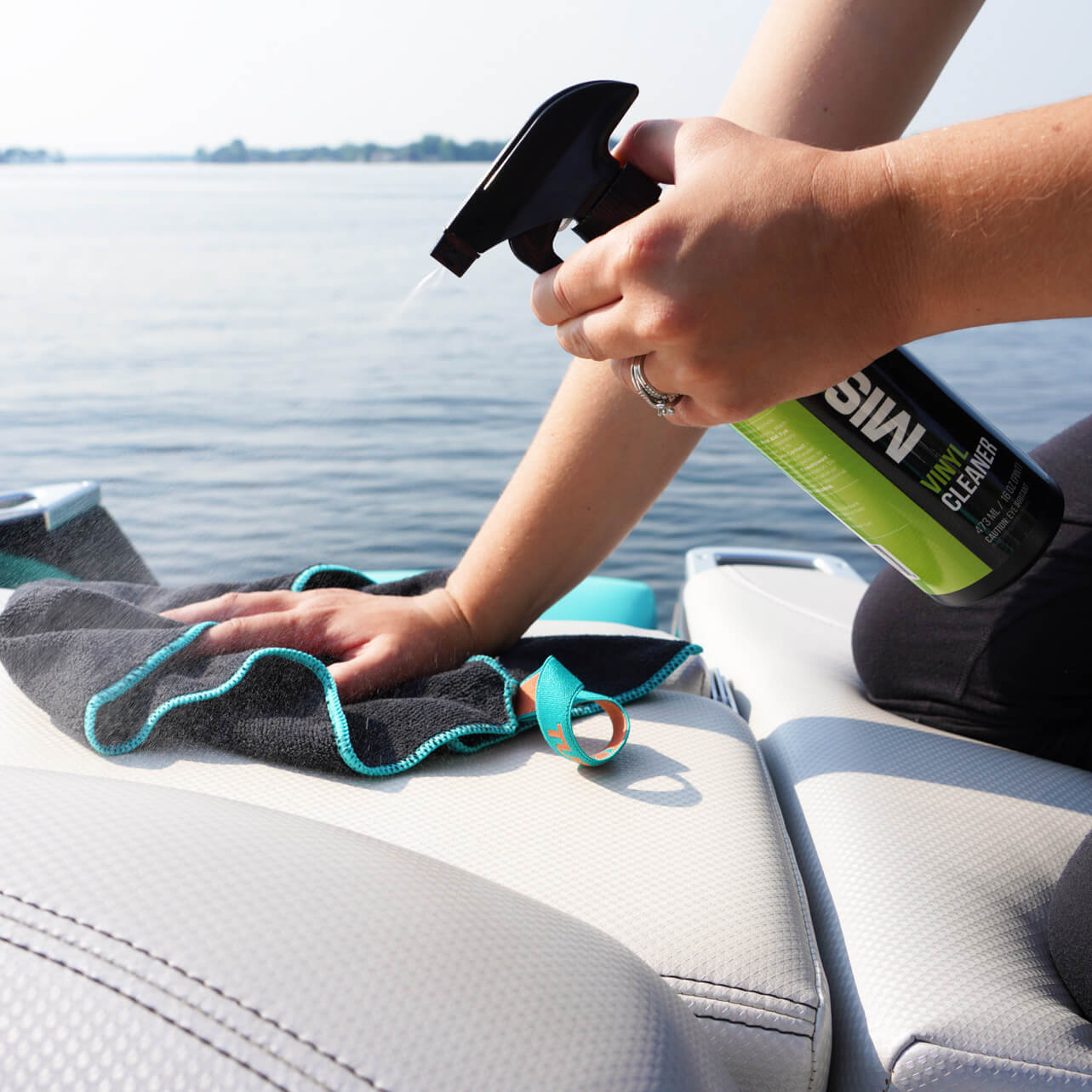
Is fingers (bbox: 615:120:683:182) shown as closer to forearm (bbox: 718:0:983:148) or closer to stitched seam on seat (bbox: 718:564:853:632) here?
forearm (bbox: 718:0:983:148)

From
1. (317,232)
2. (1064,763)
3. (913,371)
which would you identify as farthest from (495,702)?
(317,232)

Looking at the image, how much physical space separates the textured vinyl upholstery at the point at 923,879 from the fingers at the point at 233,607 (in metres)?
0.58

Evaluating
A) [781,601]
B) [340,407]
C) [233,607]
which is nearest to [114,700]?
[233,607]

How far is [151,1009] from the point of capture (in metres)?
0.40

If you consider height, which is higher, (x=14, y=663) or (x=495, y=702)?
(x=495, y=702)

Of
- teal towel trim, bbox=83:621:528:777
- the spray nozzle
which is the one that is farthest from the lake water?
teal towel trim, bbox=83:621:528:777

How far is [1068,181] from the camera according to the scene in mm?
621

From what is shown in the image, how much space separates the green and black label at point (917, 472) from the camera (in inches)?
34.3

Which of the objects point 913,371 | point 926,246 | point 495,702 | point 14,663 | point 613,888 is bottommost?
point 14,663

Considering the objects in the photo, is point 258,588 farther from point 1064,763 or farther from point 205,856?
point 1064,763

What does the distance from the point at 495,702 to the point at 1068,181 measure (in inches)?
26.2

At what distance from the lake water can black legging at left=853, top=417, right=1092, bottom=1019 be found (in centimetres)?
44

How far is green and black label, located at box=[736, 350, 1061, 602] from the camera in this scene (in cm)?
87

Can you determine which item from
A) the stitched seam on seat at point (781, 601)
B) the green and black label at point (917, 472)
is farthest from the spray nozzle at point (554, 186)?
the stitched seam on seat at point (781, 601)
